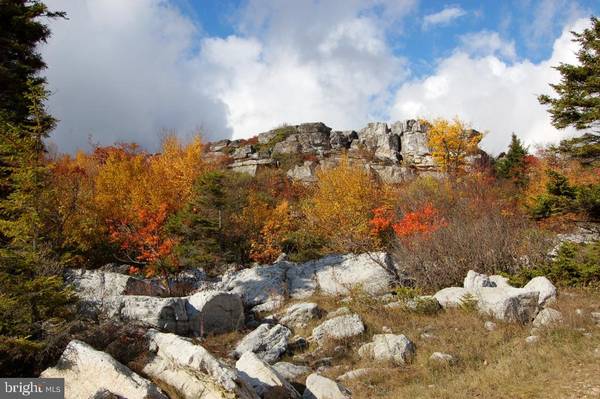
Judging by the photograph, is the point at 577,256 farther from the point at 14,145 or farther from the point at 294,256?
the point at 14,145

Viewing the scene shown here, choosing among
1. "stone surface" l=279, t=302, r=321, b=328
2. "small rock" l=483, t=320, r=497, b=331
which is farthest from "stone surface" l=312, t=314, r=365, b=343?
"small rock" l=483, t=320, r=497, b=331

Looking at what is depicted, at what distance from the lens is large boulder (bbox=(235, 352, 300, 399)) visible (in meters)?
7.32

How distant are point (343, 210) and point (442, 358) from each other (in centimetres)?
1818

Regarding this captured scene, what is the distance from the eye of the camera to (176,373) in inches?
275

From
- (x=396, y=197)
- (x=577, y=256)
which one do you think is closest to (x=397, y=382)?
(x=577, y=256)

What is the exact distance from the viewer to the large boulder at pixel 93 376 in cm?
624

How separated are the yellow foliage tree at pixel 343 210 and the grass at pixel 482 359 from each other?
383 inches

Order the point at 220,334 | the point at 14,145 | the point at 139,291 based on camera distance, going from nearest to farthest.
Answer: the point at 14,145
the point at 220,334
the point at 139,291

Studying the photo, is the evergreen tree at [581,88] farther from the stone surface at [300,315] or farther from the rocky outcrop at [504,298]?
the stone surface at [300,315]

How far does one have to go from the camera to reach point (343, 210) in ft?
87.8

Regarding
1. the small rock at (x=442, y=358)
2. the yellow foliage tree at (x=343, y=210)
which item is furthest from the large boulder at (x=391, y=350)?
the yellow foliage tree at (x=343, y=210)

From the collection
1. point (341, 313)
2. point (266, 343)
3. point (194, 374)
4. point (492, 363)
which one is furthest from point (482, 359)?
point (194, 374)

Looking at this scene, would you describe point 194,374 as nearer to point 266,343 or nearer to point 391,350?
point 391,350

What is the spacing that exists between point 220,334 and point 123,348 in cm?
573
